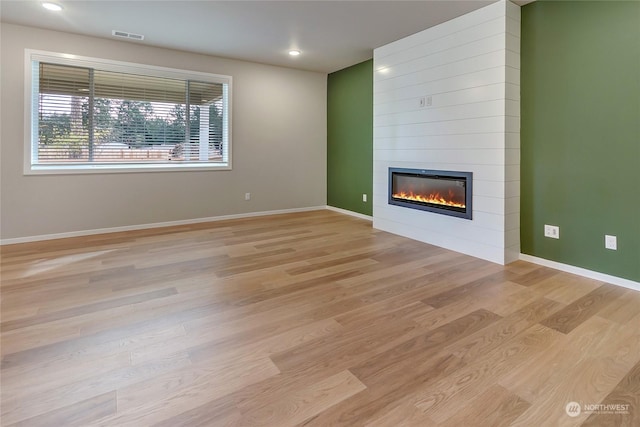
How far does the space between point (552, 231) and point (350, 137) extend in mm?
3442

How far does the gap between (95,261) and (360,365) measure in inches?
117

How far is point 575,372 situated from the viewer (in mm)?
1699

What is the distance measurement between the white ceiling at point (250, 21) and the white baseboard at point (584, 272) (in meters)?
2.49

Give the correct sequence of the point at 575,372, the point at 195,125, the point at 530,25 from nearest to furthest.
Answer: the point at 575,372 < the point at 530,25 < the point at 195,125

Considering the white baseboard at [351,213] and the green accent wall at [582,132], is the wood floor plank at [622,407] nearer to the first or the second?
the green accent wall at [582,132]

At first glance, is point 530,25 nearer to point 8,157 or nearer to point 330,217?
point 330,217

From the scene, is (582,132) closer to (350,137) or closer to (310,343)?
(310,343)

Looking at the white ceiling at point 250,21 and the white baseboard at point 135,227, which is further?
the white baseboard at point 135,227

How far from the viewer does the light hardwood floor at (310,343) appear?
1.45m

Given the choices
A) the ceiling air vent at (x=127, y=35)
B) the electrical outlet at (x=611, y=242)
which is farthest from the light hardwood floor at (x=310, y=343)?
the ceiling air vent at (x=127, y=35)

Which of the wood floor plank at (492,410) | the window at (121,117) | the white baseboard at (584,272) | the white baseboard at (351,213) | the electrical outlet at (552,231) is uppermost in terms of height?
the window at (121,117)

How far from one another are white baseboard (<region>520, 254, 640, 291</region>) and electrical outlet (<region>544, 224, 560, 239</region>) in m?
0.24

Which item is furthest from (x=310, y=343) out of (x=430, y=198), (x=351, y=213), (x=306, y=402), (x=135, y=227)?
(x=351, y=213)

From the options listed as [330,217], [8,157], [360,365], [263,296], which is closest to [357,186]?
[330,217]
